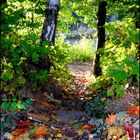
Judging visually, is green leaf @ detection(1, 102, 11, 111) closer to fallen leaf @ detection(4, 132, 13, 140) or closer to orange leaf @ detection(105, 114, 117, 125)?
fallen leaf @ detection(4, 132, 13, 140)

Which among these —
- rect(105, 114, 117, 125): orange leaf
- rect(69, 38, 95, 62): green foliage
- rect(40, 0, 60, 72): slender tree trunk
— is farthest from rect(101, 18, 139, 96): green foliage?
rect(69, 38, 95, 62): green foliage

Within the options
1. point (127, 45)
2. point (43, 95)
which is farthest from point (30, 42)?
point (127, 45)

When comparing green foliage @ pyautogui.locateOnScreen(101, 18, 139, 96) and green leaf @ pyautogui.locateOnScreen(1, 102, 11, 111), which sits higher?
green foliage @ pyautogui.locateOnScreen(101, 18, 139, 96)

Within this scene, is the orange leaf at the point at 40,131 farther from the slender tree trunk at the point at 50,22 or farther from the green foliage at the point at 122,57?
the slender tree trunk at the point at 50,22

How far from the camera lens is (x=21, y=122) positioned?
5.52m

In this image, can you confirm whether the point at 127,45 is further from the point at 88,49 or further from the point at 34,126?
the point at 88,49

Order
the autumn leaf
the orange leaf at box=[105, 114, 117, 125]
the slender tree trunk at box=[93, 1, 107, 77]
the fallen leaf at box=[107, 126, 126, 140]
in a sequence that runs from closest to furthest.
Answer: the autumn leaf
the fallen leaf at box=[107, 126, 126, 140]
the orange leaf at box=[105, 114, 117, 125]
the slender tree trunk at box=[93, 1, 107, 77]

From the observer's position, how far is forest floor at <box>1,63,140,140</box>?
5355 mm

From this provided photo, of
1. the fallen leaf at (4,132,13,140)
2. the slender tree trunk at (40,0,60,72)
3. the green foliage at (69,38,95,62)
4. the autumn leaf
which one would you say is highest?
the slender tree trunk at (40,0,60,72)

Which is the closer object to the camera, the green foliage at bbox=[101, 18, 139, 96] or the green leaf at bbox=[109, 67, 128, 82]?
the green foliage at bbox=[101, 18, 139, 96]

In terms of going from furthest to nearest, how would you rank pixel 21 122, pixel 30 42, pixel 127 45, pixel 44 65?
pixel 44 65 → pixel 127 45 → pixel 30 42 → pixel 21 122

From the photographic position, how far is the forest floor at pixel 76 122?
536 cm

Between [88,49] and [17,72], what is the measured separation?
14.4 m

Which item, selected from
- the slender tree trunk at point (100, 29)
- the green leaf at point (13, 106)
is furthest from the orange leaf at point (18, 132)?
the slender tree trunk at point (100, 29)
